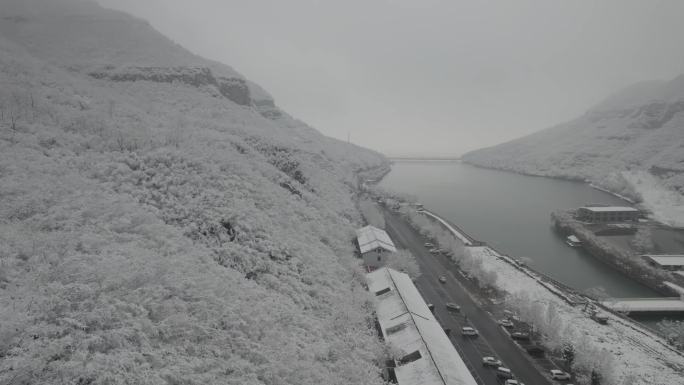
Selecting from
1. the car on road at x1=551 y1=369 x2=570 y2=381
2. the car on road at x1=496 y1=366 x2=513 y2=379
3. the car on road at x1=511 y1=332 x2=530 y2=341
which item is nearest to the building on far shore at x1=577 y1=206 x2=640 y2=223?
the car on road at x1=511 y1=332 x2=530 y2=341

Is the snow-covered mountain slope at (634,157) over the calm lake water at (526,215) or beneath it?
over

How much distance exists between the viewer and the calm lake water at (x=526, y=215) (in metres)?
49.7

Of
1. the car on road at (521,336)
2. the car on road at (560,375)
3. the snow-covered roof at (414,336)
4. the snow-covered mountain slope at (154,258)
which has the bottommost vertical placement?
the car on road at (560,375)

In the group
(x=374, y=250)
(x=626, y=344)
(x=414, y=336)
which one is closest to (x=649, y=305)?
(x=626, y=344)

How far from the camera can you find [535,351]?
28359 mm

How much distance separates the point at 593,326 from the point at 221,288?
3937 centimetres

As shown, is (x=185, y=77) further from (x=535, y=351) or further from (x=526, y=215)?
(x=526, y=215)

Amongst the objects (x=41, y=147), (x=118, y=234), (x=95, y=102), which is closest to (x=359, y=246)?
(x=118, y=234)

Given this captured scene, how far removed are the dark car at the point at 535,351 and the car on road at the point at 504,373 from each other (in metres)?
4.45

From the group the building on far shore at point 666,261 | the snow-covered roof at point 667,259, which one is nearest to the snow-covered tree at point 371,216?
the building on far shore at point 666,261

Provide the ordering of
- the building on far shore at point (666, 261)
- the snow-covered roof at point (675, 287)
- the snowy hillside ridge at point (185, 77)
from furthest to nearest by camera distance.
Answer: the snowy hillside ridge at point (185, 77), the building on far shore at point (666, 261), the snow-covered roof at point (675, 287)

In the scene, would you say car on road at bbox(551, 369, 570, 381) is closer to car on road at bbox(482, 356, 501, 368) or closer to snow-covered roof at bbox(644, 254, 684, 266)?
car on road at bbox(482, 356, 501, 368)

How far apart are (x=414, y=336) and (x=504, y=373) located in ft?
27.7

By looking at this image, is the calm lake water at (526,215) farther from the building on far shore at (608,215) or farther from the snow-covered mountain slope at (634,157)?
the snow-covered mountain slope at (634,157)
